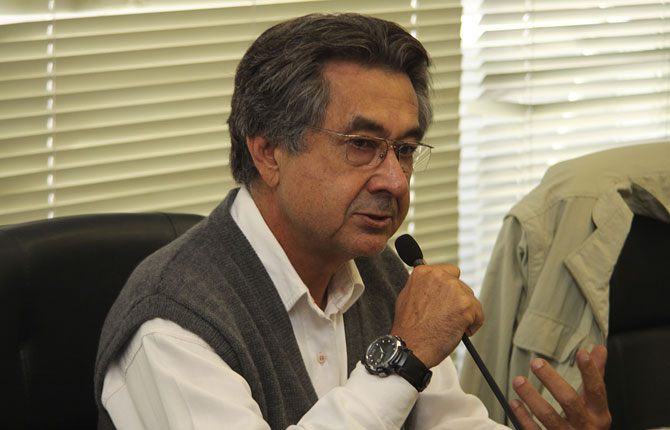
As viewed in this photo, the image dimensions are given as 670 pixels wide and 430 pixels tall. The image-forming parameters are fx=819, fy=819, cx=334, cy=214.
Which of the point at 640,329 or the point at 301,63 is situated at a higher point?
the point at 301,63

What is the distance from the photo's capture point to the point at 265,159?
148 centimetres

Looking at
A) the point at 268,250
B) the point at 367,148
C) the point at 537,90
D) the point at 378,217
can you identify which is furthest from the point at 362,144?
the point at 537,90

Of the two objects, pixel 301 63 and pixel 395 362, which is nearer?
pixel 395 362

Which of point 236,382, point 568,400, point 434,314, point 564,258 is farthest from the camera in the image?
point 564,258

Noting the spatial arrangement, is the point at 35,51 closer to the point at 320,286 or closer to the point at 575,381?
the point at 320,286

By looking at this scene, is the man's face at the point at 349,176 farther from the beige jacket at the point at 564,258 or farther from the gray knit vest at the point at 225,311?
the beige jacket at the point at 564,258

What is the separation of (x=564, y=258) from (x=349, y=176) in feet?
2.29

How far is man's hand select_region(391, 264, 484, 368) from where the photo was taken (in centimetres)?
132

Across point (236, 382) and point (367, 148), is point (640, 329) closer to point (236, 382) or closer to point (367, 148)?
point (367, 148)

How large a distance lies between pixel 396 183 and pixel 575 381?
746 mm

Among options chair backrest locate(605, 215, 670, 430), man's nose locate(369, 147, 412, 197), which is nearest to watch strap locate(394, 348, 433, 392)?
man's nose locate(369, 147, 412, 197)

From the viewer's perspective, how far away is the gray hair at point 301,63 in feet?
4.62

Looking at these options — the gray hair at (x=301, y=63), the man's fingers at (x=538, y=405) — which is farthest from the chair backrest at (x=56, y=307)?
the man's fingers at (x=538, y=405)

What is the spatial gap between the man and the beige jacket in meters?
0.27
